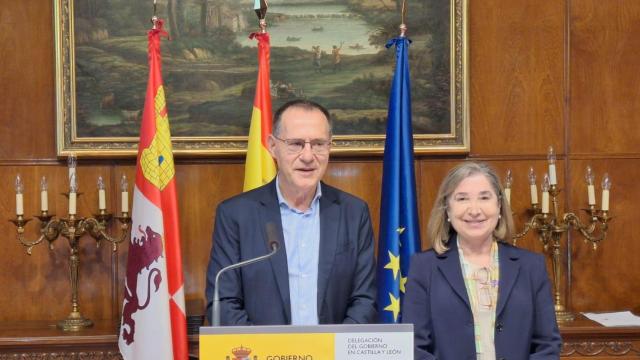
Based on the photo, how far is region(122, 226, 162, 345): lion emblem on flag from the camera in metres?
3.39

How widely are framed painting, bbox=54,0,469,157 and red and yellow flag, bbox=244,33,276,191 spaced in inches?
11.4

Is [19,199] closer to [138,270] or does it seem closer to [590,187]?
[138,270]

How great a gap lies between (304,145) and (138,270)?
1268mm

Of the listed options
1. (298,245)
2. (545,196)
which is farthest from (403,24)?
(298,245)

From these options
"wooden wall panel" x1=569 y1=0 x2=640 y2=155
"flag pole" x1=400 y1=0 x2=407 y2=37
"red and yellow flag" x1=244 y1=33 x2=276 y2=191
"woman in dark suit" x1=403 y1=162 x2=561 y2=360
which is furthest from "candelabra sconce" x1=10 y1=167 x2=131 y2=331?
"wooden wall panel" x1=569 y1=0 x2=640 y2=155

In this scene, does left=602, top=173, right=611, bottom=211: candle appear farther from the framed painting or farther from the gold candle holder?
the gold candle holder

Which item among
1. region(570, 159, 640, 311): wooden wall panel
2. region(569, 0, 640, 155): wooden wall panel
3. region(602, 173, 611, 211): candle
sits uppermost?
region(569, 0, 640, 155): wooden wall panel

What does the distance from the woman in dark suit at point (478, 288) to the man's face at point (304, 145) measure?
1.43ft

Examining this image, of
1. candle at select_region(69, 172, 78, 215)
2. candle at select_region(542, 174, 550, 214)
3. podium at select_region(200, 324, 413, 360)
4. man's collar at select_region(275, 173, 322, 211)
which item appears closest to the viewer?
podium at select_region(200, 324, 413, 360)

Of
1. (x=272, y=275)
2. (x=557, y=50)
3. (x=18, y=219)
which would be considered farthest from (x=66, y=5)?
(x=557, y=50)

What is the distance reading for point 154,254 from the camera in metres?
3.40

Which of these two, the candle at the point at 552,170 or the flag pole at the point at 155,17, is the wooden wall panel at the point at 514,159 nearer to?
the candle at the point at 552,170

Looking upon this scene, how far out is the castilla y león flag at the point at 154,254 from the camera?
3381 millimetres

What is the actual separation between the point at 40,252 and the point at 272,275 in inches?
74.6
